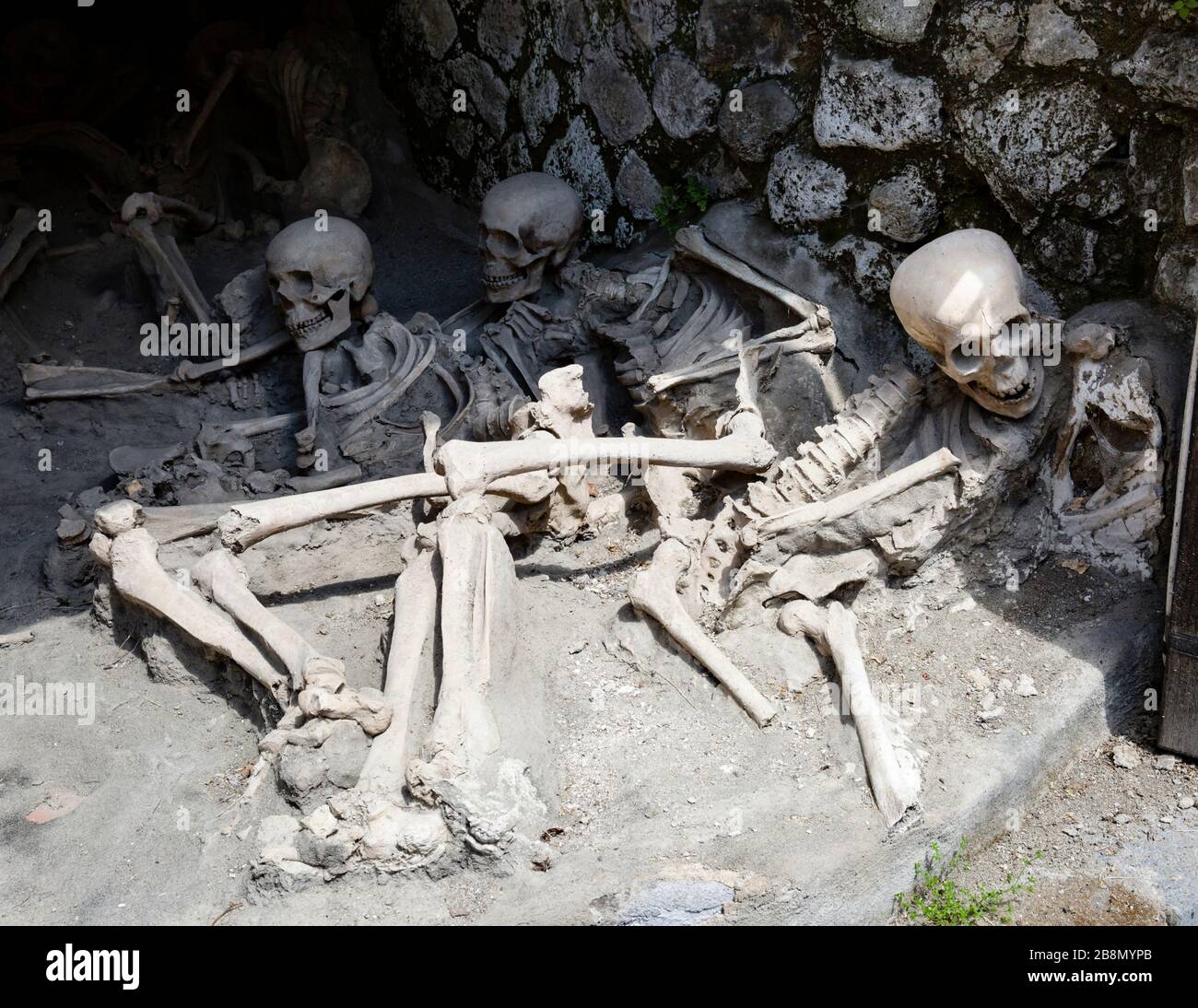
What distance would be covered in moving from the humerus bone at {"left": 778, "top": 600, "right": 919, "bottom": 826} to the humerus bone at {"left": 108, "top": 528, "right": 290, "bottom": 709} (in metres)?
1.72

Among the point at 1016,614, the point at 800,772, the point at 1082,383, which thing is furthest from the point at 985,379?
the point at 800,772

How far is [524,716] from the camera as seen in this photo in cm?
435

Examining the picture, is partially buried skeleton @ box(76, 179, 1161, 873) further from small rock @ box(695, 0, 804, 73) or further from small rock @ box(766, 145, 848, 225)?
small rock @ box(695, 0, 804, 73)

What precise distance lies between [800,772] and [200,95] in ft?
17.7

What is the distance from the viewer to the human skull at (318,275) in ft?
20.6

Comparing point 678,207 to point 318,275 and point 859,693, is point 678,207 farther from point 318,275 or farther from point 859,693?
point 859,693

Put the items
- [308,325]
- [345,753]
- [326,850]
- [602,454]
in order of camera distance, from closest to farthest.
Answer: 1. [326,850]
2. [345,753]
3. [602,454]
4. [308,325]

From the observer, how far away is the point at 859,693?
443 centimetres

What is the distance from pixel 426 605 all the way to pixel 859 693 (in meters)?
1.39

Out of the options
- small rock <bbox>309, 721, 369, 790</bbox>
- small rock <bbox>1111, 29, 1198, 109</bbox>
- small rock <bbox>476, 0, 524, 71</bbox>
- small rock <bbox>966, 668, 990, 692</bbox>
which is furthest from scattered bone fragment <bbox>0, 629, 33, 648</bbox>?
small rock <bbox>1111, 29, 1198, 109</bbox>

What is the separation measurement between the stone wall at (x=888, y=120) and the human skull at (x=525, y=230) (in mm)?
443
